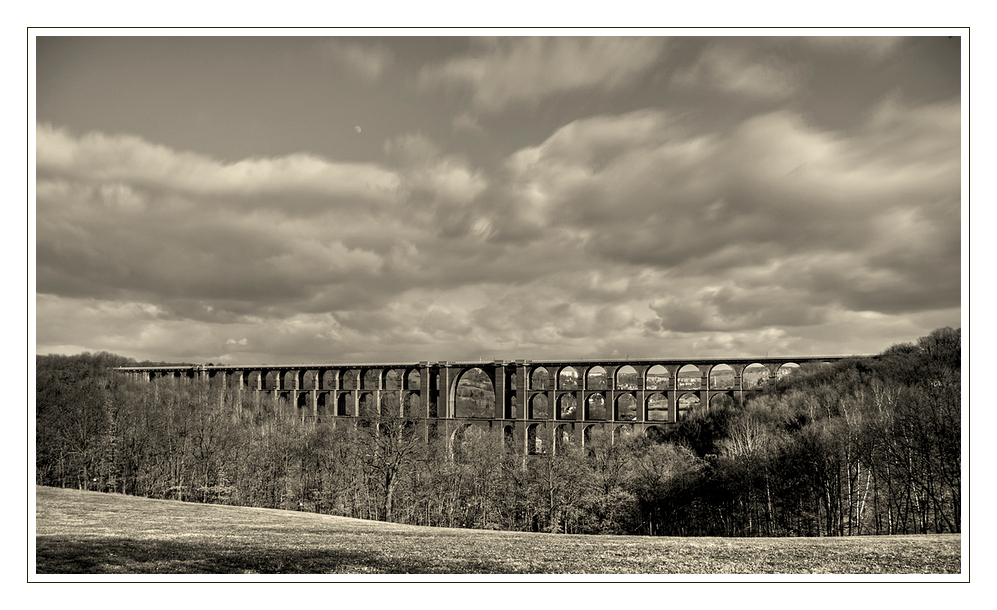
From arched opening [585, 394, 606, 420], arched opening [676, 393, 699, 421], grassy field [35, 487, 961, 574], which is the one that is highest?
grassy field [35, 487, 961, 574]

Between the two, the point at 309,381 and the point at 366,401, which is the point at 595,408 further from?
the point at 309,381

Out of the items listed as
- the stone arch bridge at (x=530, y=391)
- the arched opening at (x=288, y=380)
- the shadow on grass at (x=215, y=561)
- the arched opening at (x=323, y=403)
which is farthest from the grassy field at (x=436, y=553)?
the arched opening at (x=288, y=380)

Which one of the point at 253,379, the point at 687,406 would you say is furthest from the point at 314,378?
the point at 687,406

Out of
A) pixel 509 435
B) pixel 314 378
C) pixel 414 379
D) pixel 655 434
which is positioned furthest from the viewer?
pixel 314 378

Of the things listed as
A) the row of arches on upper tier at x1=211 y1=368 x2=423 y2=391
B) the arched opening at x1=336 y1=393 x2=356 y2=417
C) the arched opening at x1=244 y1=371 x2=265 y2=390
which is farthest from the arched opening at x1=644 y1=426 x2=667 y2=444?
the arched opening at x1=244 y1=371 x2=265 y2=390

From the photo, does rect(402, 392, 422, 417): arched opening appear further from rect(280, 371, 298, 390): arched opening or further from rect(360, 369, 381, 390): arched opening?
rect(280, 371, 298, 390): arched opening

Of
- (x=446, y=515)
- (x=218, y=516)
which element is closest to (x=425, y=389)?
(x=446, y=515)
